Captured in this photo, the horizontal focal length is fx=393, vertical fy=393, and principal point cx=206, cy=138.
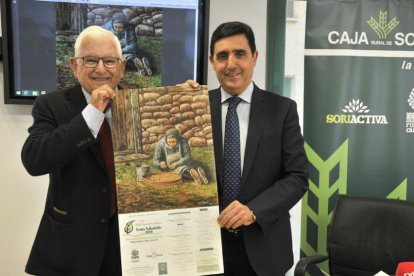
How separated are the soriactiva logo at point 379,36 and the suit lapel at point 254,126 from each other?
141 centimetres

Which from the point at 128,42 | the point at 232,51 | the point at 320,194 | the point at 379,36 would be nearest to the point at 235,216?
the point at 232,51

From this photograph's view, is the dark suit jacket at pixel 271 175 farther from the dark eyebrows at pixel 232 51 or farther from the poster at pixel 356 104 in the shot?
the poster at pixel 356 104

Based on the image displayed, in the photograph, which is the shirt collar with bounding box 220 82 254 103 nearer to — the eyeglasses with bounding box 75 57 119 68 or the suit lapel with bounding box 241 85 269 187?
the suit lapel with bounding box 241 85 269 187

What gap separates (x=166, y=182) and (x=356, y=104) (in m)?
1.92

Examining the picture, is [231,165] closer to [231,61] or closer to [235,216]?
[235,216]

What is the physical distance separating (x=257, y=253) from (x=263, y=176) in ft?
0.98

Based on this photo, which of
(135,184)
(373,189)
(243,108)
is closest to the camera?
(135,184)

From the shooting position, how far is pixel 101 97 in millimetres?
1322

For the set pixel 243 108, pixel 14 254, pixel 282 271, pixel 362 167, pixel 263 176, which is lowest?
pixel 14 254

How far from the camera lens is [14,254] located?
8.47 ft

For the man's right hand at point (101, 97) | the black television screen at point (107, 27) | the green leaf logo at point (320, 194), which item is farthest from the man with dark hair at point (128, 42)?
the green leaf logo at point (320, 194)

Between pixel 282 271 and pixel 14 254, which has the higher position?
pixel 282 271

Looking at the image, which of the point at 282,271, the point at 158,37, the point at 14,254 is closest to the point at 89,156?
the point at 282,271

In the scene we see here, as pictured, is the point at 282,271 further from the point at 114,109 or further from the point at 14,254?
the point at 14,254
